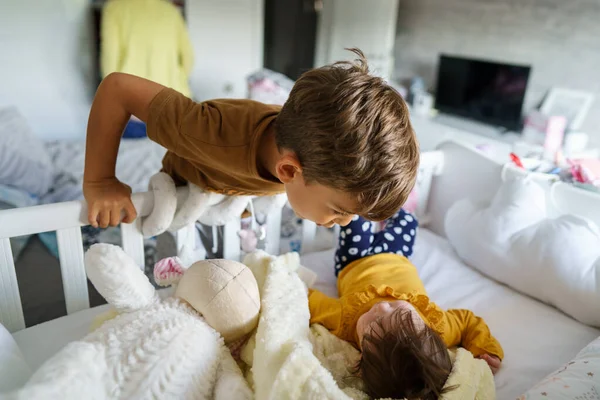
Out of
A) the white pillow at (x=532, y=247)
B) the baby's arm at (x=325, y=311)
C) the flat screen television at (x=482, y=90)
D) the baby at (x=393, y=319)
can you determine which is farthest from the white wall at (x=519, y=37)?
the baby's arm at (x=325, y=311)

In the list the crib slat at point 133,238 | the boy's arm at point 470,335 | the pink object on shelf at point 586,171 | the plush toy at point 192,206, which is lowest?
the boy's arm at point 470,335

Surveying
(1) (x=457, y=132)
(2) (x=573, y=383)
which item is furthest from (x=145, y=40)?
(2) (x=573, y=383)

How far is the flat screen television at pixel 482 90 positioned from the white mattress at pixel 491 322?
1.68 m

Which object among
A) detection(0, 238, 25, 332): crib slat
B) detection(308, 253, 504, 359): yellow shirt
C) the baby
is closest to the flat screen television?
the baby

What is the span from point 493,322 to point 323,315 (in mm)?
400

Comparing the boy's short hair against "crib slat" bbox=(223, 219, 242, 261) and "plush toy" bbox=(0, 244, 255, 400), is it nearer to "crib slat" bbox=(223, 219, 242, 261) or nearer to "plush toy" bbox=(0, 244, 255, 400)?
"plush toy" bbox=(0, 244, 255, 400)

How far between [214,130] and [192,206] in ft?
0.64

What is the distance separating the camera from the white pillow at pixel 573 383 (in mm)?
682

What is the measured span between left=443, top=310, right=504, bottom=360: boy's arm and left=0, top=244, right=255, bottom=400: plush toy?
397 mm

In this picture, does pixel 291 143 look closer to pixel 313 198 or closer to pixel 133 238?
pixel 313 198

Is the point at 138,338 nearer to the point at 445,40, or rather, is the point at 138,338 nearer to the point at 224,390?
the point at 224,390

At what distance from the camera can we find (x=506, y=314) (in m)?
1.08

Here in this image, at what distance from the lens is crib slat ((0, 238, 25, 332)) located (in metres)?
0.79

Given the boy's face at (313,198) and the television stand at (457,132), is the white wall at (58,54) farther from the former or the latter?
the boy's face at (313,198)
